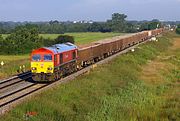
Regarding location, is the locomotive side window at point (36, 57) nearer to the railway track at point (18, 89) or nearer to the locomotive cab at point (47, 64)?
the locomotive cab at point (47, 64)

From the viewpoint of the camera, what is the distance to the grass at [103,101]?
827 inches

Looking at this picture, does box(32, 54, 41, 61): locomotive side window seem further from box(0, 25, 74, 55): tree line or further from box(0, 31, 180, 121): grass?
box(0, 25, 74, 55): tree line

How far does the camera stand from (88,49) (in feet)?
147

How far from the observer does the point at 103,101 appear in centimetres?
2653

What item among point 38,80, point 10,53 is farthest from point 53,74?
point 10,53

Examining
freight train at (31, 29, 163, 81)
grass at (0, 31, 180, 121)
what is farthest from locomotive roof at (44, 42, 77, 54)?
grass at (0, 31, 180, 121)

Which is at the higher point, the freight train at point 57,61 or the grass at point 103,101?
the freight train at point 57,61

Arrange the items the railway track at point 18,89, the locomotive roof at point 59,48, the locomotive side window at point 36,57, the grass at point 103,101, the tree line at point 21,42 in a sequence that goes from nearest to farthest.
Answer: the grass at point 103,101
the railway track at point 18,89
the locomotive side window at point 36,57
the locomotive roof at point 59,48
the tree line at point 21,42

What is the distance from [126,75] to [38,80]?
37.3 feet

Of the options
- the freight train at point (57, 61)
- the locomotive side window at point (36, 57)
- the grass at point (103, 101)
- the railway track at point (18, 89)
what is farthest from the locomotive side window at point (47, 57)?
the grass at point (103, 101)

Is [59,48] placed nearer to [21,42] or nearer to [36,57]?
[36,57]

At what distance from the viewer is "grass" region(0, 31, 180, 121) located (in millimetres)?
21013

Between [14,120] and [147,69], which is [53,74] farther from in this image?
[147,69]

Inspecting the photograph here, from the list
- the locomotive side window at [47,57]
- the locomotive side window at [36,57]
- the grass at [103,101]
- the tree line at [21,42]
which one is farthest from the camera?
the tree line at [21,42]
